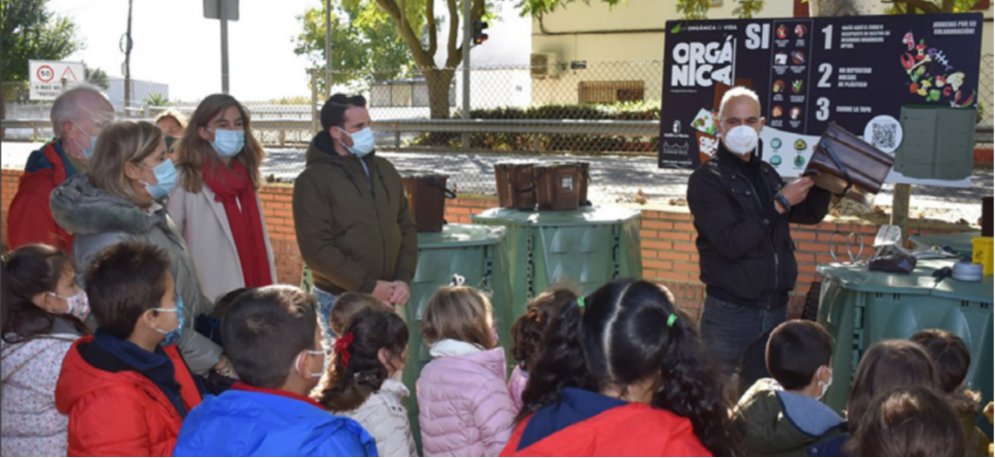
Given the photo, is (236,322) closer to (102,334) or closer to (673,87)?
(102,334)

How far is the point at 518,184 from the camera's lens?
650cm

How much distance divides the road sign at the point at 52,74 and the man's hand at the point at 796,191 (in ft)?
32.6

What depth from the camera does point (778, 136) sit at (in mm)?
6863

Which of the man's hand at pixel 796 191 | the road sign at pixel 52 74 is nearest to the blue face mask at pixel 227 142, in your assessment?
the man's hand at pixel 796 191

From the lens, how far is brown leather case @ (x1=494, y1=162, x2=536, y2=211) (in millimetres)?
6457

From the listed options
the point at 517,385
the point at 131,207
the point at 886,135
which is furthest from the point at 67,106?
the point at 886,135

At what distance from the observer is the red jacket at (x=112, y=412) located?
8.60ft

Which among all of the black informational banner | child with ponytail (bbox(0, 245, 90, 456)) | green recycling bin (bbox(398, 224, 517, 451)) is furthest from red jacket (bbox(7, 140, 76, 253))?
the black informational banner

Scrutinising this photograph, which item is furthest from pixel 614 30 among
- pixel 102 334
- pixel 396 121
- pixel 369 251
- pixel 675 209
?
pixel 102 334

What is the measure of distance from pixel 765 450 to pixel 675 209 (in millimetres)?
4693

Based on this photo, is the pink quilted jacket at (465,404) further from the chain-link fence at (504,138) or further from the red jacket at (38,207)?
the chain-link fence at (504,138)

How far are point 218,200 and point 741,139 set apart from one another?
240cm

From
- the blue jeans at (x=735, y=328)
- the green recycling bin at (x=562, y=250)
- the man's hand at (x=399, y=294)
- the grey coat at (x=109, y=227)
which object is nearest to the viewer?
the grey coat at (x=109, y=227)

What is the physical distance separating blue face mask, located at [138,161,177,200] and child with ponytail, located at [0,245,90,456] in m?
0.64
